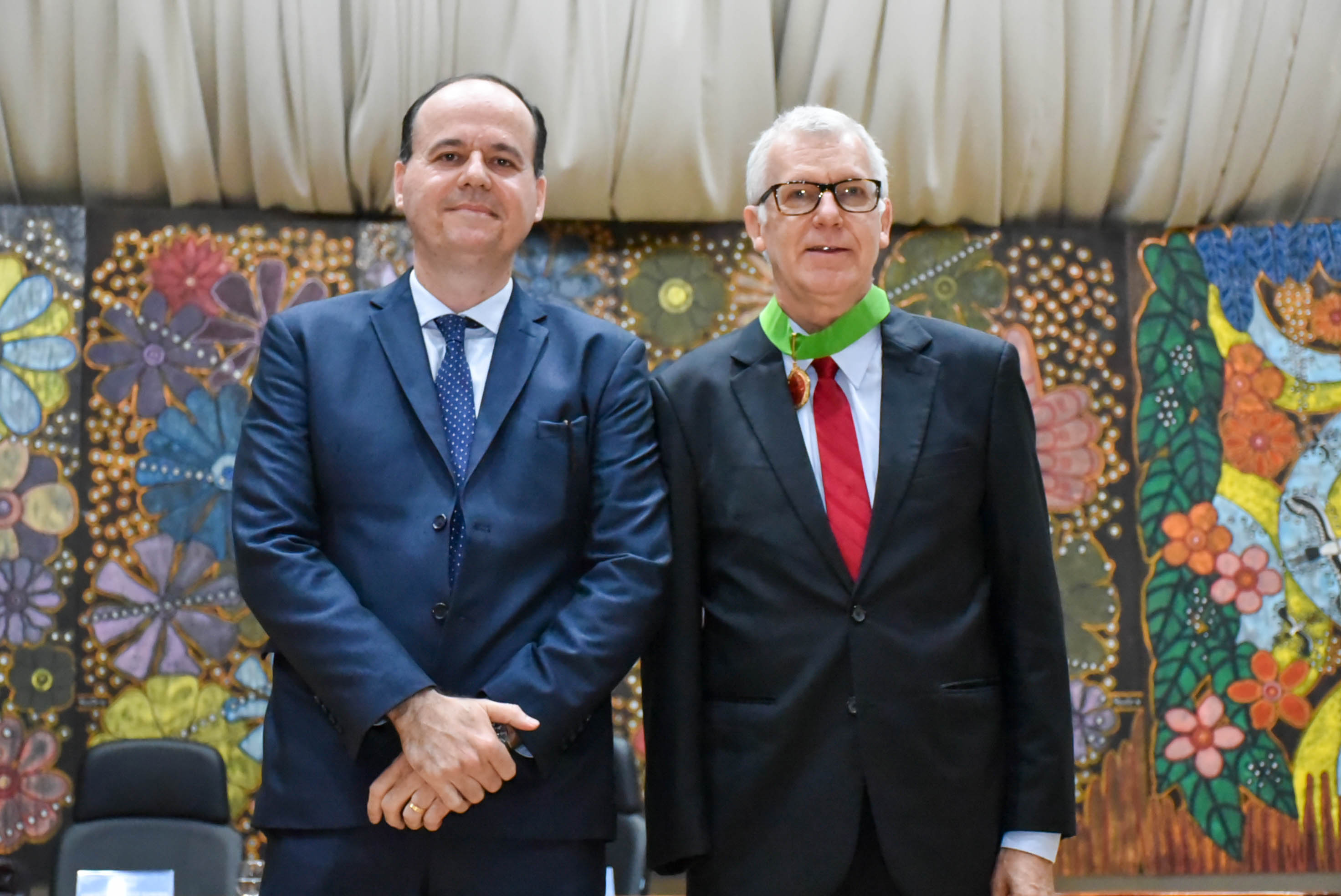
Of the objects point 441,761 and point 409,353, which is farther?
point 409,353

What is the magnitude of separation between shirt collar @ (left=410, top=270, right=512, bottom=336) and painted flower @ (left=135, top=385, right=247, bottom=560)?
5.41 ft

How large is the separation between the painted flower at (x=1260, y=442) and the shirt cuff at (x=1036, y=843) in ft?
7.12

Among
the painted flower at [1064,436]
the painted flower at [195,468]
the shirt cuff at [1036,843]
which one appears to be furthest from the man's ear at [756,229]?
the painted flower at [195,468]

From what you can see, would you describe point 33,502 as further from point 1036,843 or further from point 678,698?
point 1036,843

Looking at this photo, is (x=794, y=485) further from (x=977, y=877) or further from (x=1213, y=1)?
(x=1213, y=1)

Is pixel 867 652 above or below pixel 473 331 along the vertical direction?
below

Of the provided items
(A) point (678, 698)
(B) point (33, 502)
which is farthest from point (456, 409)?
(B) point (33, 502)

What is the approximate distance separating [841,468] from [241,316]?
2234mm

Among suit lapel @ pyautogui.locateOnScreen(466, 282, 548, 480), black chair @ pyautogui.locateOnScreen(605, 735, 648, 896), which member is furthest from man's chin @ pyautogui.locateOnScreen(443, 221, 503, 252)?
black chair @ pyautogui.locateOnScreen(605, 735, 648, 896)

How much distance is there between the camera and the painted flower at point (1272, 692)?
11.7 ft

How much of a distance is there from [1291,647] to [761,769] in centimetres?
Answer: 246

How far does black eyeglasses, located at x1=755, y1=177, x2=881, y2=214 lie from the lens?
6.52ft

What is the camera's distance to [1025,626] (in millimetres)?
1894

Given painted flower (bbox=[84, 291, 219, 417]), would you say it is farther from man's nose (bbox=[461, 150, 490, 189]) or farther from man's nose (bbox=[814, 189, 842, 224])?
man's nose (bbox=[814, 189, 842, 224])
